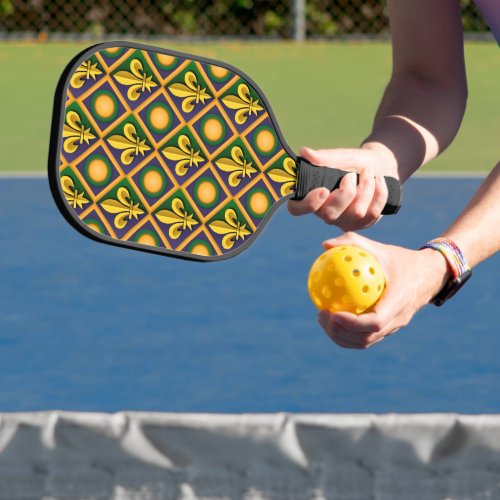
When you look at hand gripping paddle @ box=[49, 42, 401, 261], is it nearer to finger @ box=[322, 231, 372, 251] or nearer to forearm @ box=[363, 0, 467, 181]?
forearm @ box=[363, 0, 467, 181]

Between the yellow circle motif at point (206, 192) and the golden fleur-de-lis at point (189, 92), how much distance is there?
0.12 metres

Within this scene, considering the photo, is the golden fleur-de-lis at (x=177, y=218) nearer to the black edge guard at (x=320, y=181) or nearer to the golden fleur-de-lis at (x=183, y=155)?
the golden fleur-de-lis at (x=183, y=155)

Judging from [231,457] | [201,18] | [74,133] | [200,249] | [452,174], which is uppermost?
[74,133]

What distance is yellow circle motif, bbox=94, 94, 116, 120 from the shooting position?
2121 millimetres

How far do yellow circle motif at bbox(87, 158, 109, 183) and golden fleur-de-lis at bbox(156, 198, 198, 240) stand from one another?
0.12 meters

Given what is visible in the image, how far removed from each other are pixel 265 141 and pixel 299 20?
35.1ft

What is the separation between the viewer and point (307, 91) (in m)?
10.0

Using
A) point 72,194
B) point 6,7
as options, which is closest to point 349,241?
point 72,194

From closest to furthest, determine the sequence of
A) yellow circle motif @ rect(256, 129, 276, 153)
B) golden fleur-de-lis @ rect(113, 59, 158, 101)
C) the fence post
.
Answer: golden fleur-de-lis @ rect(113, 59, 158, 101) → yellow circle motif @ rect(256, 129, 276, 153) → the fence post

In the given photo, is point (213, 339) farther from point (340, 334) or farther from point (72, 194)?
point (340, 334)

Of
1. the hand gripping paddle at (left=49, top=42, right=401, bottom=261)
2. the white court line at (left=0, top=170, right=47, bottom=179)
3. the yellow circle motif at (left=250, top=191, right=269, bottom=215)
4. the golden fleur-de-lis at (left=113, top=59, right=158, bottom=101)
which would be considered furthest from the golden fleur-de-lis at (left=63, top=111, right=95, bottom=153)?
the white court line at (left=0, top=170, right=47, bottom=179)

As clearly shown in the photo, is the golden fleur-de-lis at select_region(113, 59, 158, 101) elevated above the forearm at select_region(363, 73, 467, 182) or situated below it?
above

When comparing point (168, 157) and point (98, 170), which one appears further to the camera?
point (168, 157)

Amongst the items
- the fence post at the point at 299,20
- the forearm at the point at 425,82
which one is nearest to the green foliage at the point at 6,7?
the fence post at the point at 299,20
